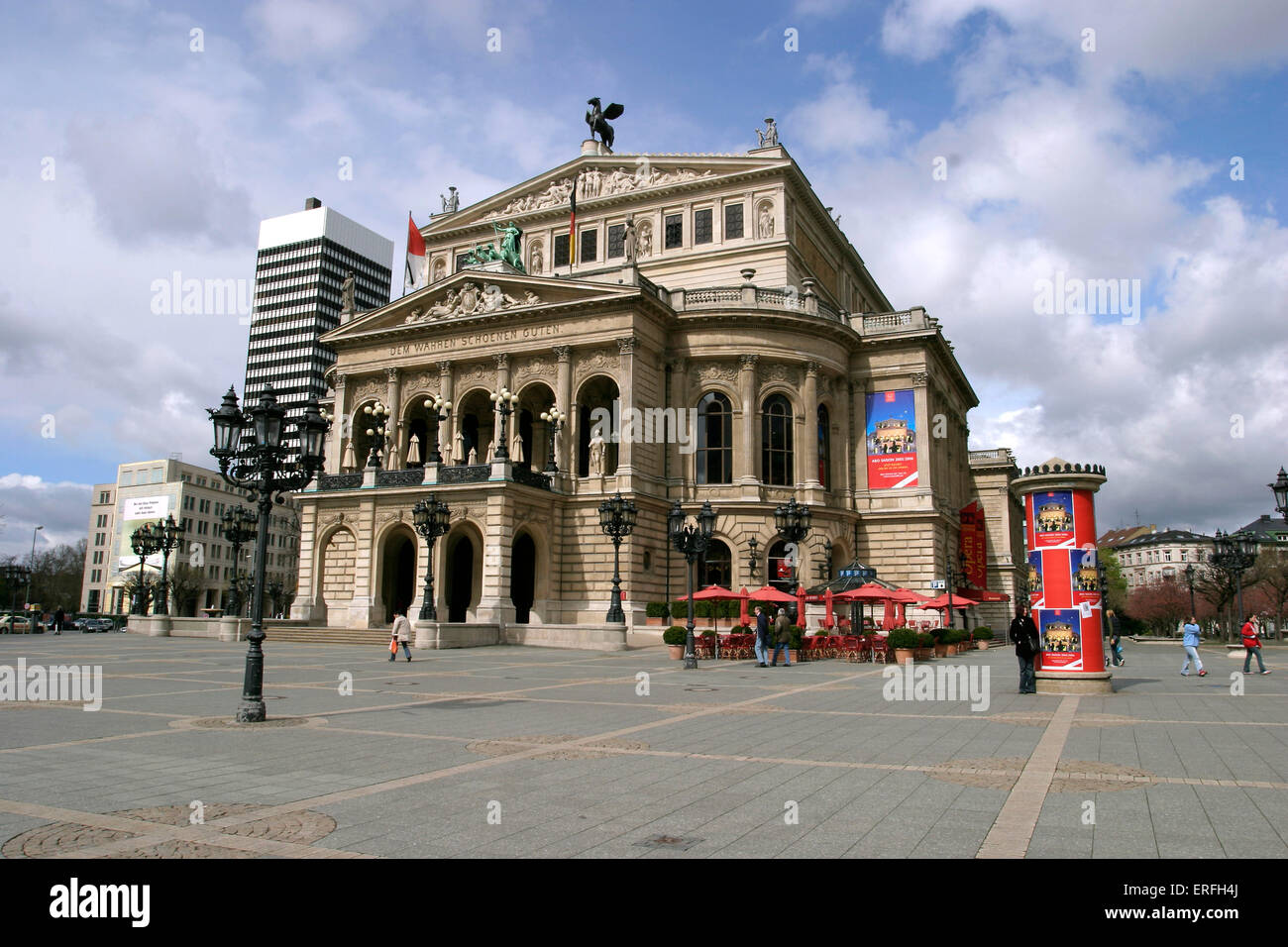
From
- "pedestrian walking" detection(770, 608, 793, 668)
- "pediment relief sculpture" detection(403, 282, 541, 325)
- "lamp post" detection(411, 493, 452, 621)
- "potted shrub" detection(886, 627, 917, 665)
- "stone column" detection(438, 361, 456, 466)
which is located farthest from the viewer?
"stone column" detection(438, 361, 456, 466)

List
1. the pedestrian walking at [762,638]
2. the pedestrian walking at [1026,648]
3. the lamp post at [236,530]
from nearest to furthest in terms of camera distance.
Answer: the pedestrian walking at [1026,648], the pedestrian walking at [762,638], the lamp post at [236,530]

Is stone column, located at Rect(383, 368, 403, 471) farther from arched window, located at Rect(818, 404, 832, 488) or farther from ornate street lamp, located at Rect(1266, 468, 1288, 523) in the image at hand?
ornate street lamp, located at Rect(1266, 468, 1288, 523)

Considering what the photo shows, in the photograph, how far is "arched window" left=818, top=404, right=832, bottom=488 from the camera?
49812 mm

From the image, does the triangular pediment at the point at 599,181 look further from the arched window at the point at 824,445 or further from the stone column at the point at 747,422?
the arched window at the point at 824,445

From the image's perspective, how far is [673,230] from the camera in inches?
2218

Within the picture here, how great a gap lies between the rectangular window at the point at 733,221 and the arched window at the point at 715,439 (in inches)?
465

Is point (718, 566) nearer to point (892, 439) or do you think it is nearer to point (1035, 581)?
point (892, 439)

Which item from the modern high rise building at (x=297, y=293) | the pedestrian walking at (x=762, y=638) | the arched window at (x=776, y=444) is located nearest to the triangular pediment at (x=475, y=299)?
the arched window at (x=776, y=444)

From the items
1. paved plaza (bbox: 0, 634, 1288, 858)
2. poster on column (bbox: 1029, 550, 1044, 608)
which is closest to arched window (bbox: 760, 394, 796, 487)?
poster on column (bbox: 1029, 550, 1044, 608)

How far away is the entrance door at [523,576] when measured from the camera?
47156 millimetres

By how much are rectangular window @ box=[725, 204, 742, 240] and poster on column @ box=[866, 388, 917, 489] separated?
12703mm

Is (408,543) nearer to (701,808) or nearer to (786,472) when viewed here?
(786,472)

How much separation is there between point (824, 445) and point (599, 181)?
2269cm
